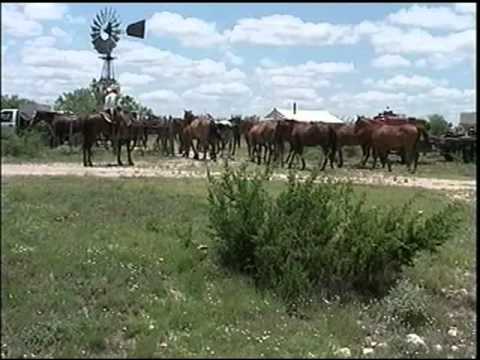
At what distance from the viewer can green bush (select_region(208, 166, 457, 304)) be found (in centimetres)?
948

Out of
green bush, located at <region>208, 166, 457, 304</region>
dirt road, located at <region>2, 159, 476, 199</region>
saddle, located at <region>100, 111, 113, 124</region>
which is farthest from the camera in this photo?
saddle, located at <region>100, 111, 113, 124</region>

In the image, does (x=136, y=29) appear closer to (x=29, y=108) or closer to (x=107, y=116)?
(x=29, y=108)

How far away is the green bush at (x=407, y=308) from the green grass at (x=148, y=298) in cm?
12

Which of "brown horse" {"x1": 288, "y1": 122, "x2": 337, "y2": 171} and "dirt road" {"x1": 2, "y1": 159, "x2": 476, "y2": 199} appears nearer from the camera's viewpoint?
"dirt road" {"x1": 2, "y1": 159, "x2": 476, "y2": 199}

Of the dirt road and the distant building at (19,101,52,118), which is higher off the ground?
the distant building at (19,101,52,118)

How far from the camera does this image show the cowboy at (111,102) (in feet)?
80.5

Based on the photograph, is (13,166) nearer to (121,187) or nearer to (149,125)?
(121,187)

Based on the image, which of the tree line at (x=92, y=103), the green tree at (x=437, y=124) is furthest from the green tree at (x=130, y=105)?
the green tree at (x=437, y=124)

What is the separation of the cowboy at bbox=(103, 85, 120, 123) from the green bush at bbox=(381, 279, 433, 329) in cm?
1603

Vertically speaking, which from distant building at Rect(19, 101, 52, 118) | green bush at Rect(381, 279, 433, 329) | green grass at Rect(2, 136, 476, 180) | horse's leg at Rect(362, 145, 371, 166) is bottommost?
green bush at Rect(381, 279, 433, 329)

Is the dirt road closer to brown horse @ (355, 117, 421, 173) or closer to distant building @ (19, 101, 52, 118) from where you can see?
distant building @ (19, 101, 52, 118)

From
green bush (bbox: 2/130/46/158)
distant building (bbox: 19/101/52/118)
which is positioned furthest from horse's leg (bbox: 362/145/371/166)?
green bush (bbox: 2/130/46/158)

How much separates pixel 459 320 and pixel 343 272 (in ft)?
4.40

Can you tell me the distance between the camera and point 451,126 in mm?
49344
